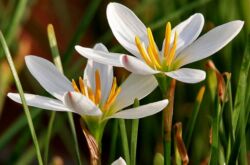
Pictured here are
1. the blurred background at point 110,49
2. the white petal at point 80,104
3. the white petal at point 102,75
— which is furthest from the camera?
the blurred background at point 110,49

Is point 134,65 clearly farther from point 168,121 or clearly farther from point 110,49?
point 110,49

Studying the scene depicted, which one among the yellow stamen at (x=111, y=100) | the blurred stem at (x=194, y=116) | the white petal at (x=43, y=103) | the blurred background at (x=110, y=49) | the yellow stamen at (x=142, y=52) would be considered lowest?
the blurred background at (x=110, y=49)

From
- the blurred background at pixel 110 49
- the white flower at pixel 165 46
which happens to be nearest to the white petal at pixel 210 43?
the white flower at pixel 165 46

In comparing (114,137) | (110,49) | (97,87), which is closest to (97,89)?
(97,87)

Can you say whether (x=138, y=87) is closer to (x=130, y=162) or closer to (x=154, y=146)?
(x=130, y=162)

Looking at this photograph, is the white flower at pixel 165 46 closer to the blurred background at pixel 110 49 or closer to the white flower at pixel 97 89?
the white flower at pixel 97 89

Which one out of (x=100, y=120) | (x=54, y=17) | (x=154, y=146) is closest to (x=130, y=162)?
(x=100, y=120)

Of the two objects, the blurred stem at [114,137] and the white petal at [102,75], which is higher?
the white petal at [102,75]

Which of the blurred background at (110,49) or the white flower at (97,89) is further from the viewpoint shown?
the blurred background at (110,49)
